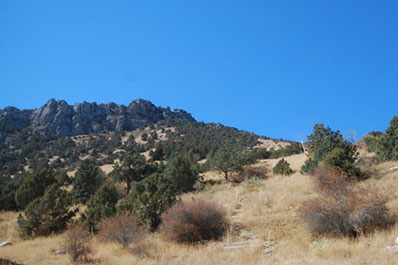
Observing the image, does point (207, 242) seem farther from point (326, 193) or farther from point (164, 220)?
point (326, 193)

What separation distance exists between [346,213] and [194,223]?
5945mm

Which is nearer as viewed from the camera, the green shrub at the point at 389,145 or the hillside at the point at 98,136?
the green shrub at the point at 389,145

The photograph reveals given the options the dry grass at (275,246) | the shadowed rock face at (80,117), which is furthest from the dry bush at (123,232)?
the shadowed rock face at (80,117)

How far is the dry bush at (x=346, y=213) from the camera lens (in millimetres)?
7957

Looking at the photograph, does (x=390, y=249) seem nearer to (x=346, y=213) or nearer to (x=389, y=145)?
(x=346, y=213)

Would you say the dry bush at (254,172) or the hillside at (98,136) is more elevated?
the hillside at (98,136)

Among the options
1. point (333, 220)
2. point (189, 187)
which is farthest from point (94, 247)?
point (189, 187)

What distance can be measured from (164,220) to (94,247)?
355 cm

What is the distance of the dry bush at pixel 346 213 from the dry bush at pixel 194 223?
12.5ft

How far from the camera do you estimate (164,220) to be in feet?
36.7

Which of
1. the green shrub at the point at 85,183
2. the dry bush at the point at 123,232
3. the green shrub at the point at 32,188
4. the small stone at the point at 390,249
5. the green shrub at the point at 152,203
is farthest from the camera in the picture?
the green shrub at the point at 85,183

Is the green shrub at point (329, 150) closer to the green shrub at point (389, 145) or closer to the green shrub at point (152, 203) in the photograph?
the green shrub at point (389, 145)

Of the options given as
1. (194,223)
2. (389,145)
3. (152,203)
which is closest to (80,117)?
(152,203)

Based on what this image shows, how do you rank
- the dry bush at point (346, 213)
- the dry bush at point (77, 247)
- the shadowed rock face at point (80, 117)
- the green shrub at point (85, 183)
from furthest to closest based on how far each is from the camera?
the shadowed rock face at point (80, 117), the green shrub at point (85, 183), the dry bush at point (77, 247), the dry bush at point (346, 213)
